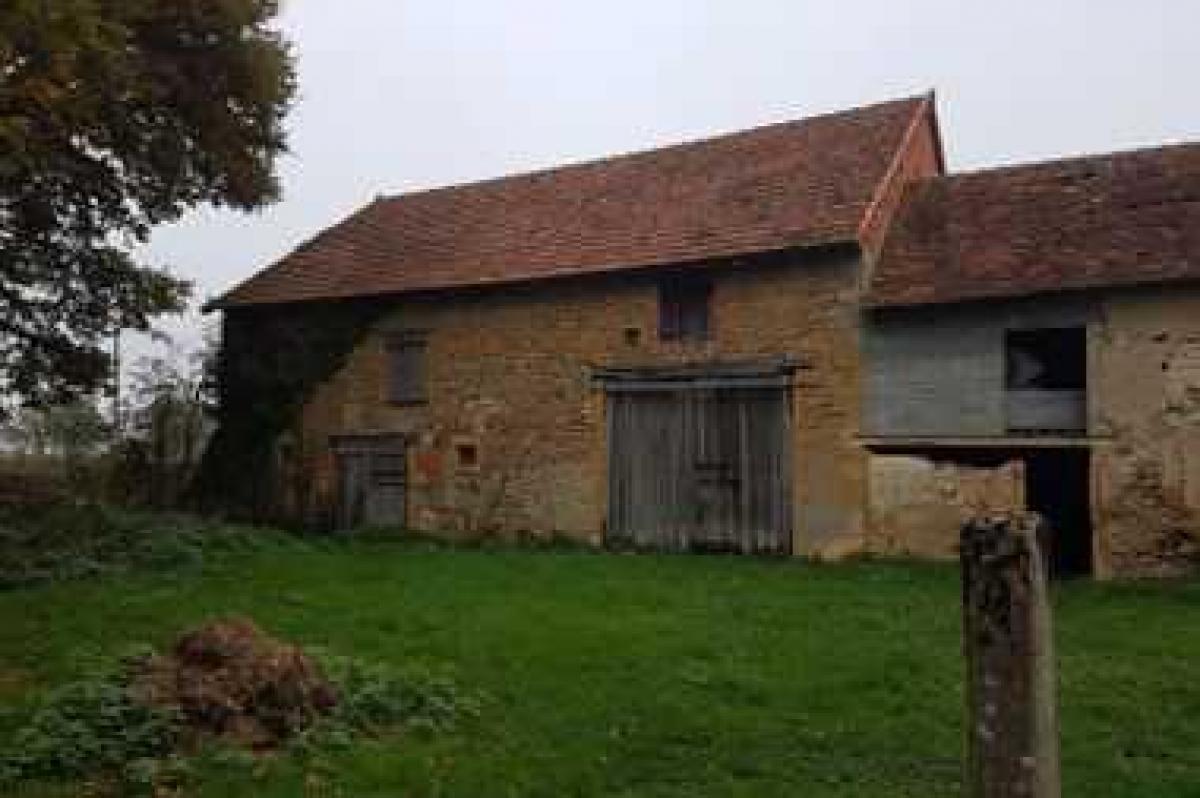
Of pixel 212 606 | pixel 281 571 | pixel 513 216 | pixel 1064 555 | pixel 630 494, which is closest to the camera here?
pixel 212 606

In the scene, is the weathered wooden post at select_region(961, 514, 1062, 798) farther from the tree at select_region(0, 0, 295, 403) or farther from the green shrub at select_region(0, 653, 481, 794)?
the tree at select_region(0, 0, 295, 403)

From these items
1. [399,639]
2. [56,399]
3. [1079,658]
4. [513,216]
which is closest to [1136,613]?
[1079,658]

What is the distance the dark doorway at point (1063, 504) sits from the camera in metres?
17.2

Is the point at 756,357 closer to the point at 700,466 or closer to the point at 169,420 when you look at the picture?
the point at 700,466

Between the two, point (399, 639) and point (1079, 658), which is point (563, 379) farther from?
point (1079, 658)

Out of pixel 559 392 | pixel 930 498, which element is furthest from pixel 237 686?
pixel 559 392

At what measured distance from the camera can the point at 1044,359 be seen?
1647 cm

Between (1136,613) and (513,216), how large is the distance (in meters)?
13.9

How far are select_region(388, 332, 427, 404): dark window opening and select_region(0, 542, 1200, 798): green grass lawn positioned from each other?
599 cm

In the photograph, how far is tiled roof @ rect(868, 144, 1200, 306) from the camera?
15.7 m

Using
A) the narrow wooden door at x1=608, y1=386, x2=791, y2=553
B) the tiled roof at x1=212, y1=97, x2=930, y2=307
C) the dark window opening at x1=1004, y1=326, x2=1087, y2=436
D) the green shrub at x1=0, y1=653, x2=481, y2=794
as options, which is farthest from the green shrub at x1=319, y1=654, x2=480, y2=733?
the tiled roof at x1=212, y1=97, x2=930, y2=307

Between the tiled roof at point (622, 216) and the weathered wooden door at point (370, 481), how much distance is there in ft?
9.56

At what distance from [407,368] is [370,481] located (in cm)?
228

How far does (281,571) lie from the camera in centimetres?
1483
